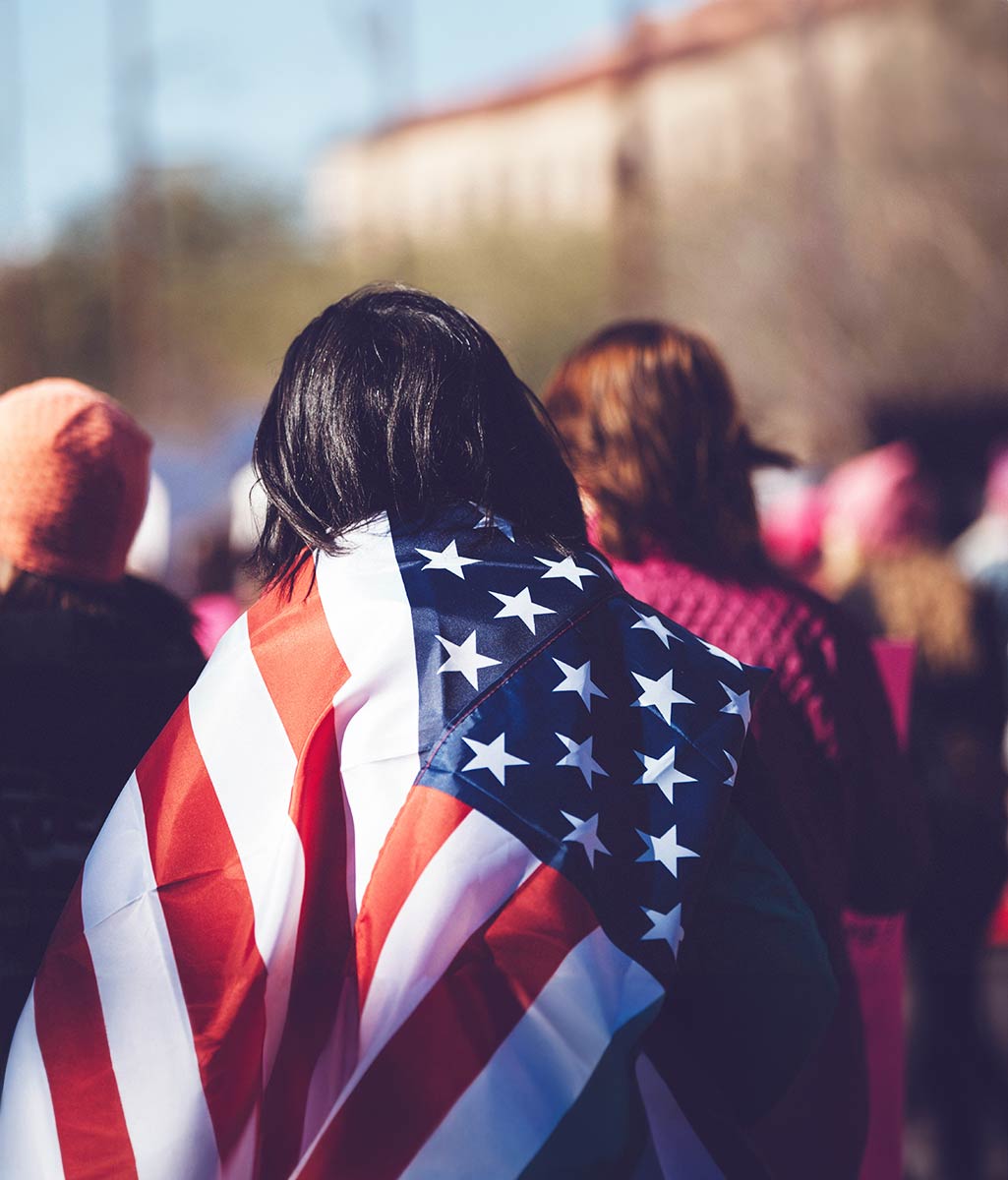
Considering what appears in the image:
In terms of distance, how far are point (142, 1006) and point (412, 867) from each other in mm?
359

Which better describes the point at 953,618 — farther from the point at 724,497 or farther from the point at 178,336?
the point at 178,336

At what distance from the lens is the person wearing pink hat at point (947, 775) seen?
11.0 ft

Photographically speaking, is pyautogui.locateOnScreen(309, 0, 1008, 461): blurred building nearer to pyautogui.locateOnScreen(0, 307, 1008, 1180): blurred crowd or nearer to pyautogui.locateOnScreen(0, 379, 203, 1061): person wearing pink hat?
pyautogui.locateOnScreen(0, 307, 1008, 1180): blurred crowd

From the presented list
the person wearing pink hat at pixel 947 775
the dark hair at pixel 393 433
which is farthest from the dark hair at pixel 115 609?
the person wearing pink hat at pixel 947 775

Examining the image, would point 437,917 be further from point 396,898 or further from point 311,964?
point 311,964

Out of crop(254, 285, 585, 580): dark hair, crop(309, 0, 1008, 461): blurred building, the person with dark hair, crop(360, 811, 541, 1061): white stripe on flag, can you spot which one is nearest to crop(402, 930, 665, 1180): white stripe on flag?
the person with dark hair

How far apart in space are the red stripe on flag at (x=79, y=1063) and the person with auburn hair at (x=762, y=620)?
3.16 feet

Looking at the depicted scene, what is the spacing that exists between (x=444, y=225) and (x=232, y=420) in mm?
20949

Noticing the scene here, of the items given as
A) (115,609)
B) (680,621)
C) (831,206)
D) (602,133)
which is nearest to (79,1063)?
(115,609)

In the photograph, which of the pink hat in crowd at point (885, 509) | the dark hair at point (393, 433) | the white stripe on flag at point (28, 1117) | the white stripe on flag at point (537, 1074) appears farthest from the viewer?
the pink hat in crowd at point (885, 509)

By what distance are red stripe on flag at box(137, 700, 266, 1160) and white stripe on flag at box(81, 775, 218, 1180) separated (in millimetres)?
13

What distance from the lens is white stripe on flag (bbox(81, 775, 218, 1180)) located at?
1.51 metres

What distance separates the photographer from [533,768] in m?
1.54

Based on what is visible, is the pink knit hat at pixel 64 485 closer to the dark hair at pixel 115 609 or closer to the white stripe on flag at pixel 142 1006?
the dark hair at pixel 115 609
